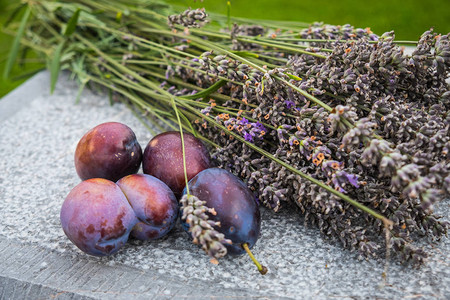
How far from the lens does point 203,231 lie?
3.05 ft

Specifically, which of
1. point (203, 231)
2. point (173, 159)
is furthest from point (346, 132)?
point (173, 159)

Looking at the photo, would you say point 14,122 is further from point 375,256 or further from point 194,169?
point 375,256

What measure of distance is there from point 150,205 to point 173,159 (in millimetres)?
192

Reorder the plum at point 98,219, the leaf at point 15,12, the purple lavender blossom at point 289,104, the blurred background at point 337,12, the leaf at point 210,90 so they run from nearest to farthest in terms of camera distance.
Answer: the plum at point 98,219, the purple lavender blossom at point 289,104, the leaf at point 210,90, the leaf at point 15,12, the blurred background at point 337,12

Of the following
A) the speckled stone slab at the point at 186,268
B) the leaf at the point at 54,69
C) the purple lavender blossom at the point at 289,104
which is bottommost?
the speckled stone slab at the point at 186,268

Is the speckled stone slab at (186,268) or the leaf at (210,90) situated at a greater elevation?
the leaf at (210,90)

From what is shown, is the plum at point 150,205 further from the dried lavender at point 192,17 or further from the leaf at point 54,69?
the leaf at point 54,69

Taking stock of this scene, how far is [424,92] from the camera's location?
124cm

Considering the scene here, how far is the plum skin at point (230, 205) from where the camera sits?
1.04 m

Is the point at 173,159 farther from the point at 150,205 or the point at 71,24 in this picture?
the point at 71,24

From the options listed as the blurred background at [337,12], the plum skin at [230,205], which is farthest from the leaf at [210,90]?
the blurred background at [337,12]

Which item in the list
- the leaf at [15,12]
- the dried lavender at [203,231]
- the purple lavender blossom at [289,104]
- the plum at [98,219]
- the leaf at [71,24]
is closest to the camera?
the dried lavender at [203,231]

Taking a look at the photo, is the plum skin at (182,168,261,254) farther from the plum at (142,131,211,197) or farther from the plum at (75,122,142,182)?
the plum at (75,122,142,182)

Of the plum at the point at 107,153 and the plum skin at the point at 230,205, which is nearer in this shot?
the plum skin at the point at 230,205
